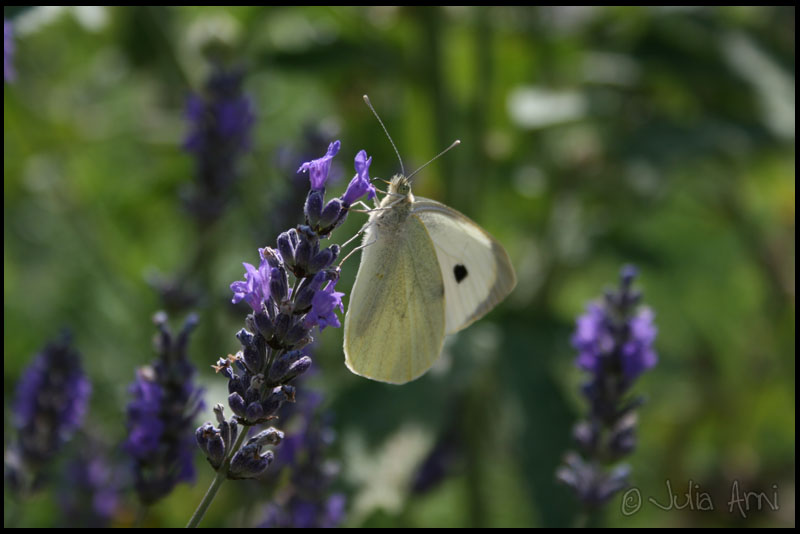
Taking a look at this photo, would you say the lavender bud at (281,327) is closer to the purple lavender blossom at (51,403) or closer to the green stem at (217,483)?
the green stem at (217,483)

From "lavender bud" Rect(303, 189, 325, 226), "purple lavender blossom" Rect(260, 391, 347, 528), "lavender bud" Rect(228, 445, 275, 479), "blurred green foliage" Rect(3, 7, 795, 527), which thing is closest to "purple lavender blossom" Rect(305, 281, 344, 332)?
"lavender bud" Rect(303, 189, 325, 226)

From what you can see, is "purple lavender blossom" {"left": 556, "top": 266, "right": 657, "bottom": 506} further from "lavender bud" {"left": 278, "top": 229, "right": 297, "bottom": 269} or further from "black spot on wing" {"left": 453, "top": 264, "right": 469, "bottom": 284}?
"lavender bud" {"left": 278, "top": 229, "right": 297, "bottom": 269}

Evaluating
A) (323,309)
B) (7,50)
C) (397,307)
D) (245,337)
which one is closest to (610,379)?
(397,307)

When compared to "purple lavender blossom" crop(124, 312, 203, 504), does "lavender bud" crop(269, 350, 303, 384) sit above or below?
above

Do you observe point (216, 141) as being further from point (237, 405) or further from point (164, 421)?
point (237, 405)

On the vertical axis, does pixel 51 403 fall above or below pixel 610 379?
above

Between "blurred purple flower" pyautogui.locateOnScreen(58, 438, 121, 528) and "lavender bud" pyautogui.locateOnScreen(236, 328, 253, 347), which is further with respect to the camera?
"blurred purple flower" pyautogui.locateOnScreen(58, 438, 121, 528)

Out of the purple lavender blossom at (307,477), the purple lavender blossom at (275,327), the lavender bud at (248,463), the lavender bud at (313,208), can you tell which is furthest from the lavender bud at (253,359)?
the purple lavender blossom at (307,477)
